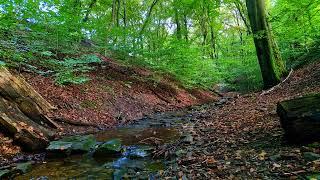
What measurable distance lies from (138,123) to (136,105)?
9.46 ft

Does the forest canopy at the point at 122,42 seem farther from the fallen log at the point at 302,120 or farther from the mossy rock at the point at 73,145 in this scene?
the fallen log at the point at 302,120

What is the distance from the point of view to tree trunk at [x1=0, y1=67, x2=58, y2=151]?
7383mm

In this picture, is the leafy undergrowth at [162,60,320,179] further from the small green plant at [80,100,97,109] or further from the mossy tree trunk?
the mossy tree trunk

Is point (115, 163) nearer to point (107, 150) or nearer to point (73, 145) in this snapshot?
point (107, 150)

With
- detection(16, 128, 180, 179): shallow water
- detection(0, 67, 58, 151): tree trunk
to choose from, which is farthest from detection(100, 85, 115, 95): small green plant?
detection(16, 128, 180, 179): shallow water

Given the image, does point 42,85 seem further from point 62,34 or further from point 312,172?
point 312,172

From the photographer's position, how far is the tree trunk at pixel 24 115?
7383 millimetres

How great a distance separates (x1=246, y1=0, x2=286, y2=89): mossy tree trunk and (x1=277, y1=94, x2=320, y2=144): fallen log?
8489mm

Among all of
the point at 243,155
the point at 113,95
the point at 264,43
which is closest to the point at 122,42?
the point at 113,95

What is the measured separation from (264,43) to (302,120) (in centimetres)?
924

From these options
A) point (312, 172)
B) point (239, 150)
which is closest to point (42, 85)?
point (239, 150)

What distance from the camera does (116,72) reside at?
17141 millimetres

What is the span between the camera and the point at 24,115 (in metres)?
8.30

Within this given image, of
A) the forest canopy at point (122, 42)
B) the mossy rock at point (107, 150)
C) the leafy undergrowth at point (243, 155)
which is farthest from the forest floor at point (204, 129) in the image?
the mossy rock at point (107, 150)
